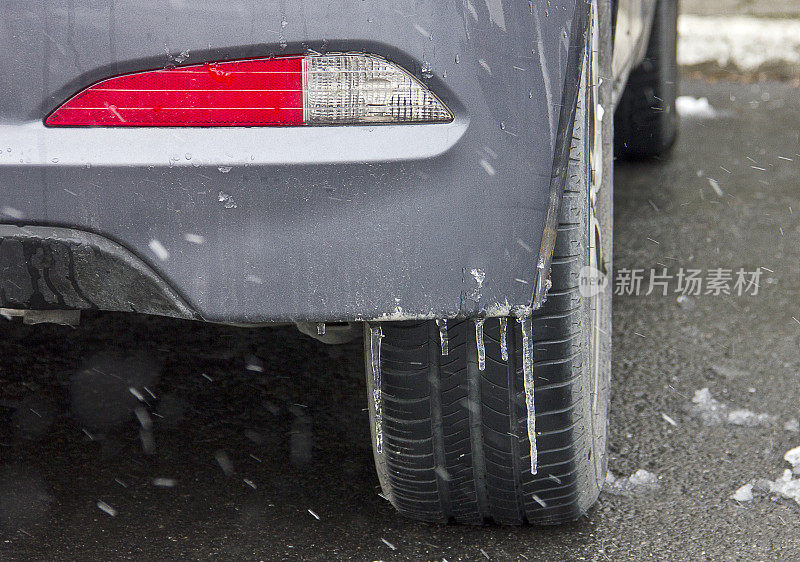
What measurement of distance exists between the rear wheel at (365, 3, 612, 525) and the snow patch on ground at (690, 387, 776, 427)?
0.54 meters

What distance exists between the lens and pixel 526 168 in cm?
128

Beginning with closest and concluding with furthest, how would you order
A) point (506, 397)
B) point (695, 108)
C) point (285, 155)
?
1. point (285, 155)
2. point (506, 397)
3. point (695, 108)

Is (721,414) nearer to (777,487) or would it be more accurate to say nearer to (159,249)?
(777,487)

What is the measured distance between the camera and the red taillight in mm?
1229

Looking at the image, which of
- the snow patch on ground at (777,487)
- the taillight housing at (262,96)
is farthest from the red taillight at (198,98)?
the snow patch on ground at (777,487)

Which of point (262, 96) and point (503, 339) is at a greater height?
point (262, 96)

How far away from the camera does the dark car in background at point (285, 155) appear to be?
3.98 feet

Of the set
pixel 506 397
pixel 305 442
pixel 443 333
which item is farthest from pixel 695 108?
pixel 443 333

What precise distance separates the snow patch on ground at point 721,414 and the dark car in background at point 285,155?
105cm

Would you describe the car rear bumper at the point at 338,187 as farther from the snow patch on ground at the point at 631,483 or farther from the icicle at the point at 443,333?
the snow patch on ground at the point at 631,483

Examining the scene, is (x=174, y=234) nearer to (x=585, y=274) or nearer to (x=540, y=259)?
(x=540, y=259)

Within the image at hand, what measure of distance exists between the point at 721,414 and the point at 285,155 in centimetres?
141

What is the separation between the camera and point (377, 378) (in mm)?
1582

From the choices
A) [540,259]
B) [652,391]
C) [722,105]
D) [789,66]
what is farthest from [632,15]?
[789,66]
